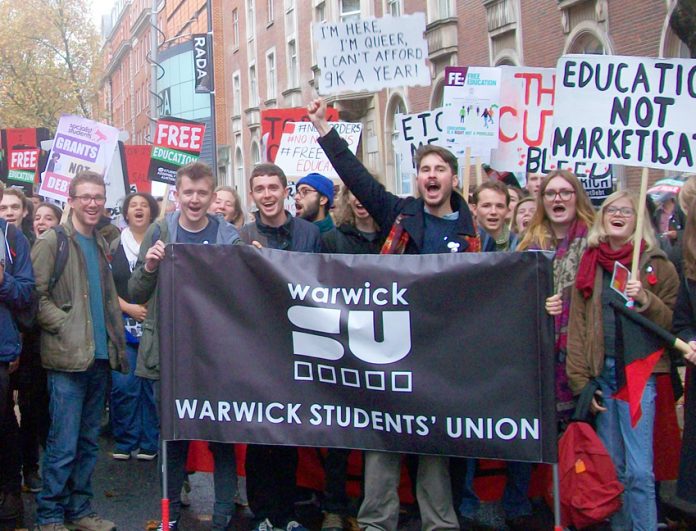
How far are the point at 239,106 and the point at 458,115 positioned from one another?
1406 inches

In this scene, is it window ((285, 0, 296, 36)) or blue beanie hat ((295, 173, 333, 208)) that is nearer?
blue beanie hat ((295, 173, 333, 208))

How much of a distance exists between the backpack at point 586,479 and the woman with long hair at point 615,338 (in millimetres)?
135

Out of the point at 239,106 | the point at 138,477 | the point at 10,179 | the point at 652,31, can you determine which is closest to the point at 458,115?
the point at 138,477

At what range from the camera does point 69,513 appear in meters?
5.70

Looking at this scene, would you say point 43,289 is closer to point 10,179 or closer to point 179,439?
point 179,439

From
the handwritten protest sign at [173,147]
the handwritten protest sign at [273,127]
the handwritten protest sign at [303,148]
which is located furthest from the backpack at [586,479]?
the handwritten protest sign at [173,147]

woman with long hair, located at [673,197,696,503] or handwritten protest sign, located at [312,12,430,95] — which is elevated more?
handwritten protest sign, located at [312,12,430,95]

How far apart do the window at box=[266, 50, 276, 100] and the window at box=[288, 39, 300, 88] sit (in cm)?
202

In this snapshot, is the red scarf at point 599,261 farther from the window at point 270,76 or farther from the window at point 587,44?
the window at point 270,76

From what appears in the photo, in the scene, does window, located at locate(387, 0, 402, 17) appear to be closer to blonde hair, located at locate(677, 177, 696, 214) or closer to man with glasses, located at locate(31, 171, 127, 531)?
man with glasses, located at locate(31, 171, 127, 531)

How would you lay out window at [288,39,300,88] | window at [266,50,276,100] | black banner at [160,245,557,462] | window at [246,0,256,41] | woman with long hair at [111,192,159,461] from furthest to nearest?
window at [246,0,256,41]
window at [266,50,276,100]
window at [288,39,300,88]
woman with long hair at [111,192,159,461]
black banner at [160,245,557,462]

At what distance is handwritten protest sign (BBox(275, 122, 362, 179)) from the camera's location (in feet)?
35.5

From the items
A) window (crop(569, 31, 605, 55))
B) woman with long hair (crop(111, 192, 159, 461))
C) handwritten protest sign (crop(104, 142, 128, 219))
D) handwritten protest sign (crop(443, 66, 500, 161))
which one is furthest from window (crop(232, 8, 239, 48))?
woman with long hair (crop(111, 192, 159, 461))

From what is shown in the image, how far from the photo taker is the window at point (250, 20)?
4089 cm
